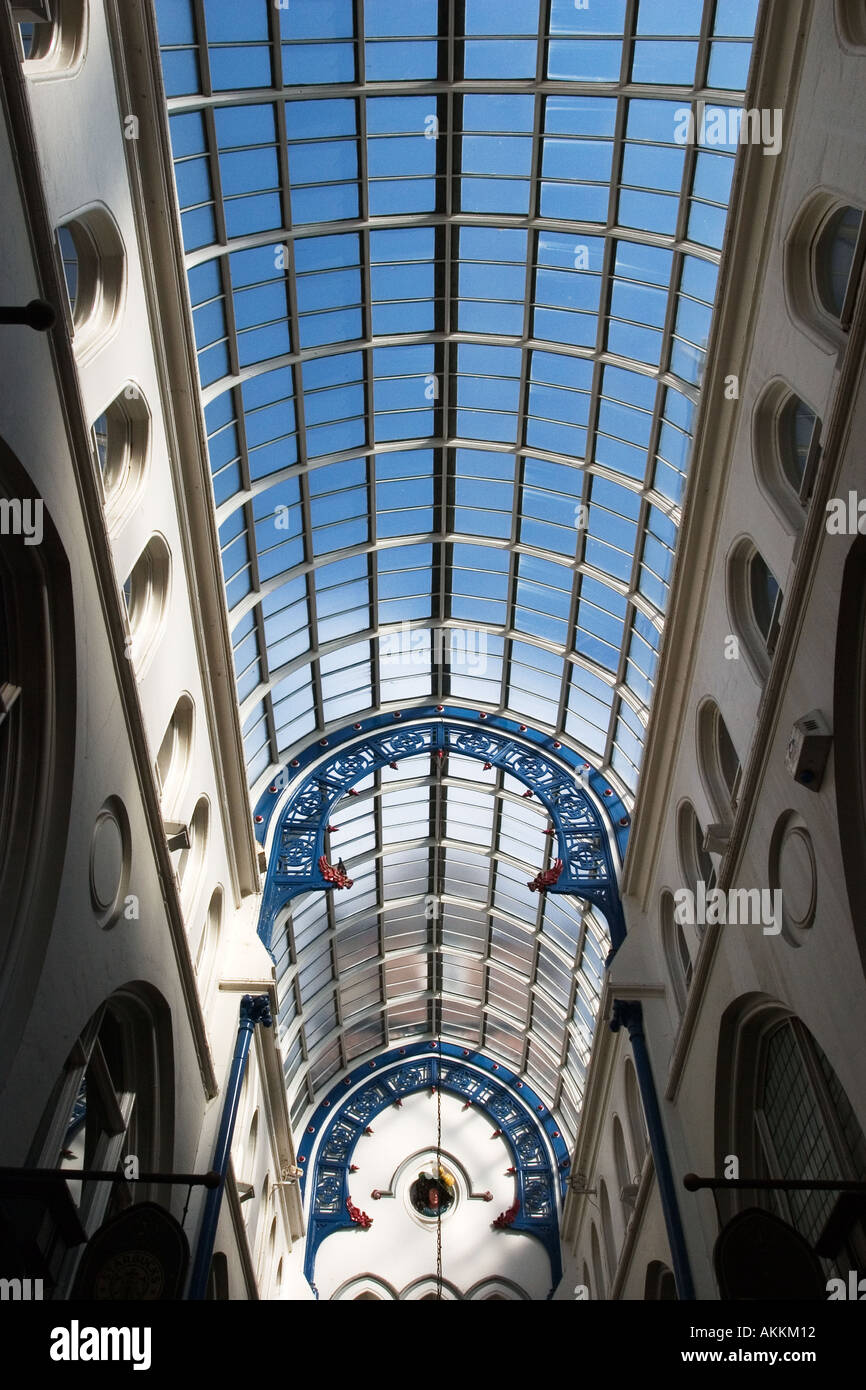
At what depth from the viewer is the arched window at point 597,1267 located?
1163 inches

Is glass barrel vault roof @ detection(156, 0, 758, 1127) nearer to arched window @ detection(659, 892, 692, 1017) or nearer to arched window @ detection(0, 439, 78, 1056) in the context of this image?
arched window @ detection(659, 892, 692, 1017)

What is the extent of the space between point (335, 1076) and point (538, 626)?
71.6 ft

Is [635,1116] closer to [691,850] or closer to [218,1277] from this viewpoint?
[691,850]

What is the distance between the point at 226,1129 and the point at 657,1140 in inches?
328

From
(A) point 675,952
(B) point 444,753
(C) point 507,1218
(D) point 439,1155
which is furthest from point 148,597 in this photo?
(C) point 507,1218

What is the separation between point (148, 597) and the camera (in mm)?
18078

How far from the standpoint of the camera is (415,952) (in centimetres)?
4078

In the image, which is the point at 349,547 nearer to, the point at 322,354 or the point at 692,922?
the point at 322,354

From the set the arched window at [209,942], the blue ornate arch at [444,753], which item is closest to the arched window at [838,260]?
the blue ornate arch at [444,753]

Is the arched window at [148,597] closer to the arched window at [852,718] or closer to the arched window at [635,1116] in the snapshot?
the arched window at [852,718]

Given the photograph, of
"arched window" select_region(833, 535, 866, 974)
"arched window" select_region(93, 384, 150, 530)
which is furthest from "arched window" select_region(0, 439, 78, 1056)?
"arched window" select_region(833, 535, 866, 974)

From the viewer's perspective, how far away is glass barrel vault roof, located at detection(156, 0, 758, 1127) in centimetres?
1875

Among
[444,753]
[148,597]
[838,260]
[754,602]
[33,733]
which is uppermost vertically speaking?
[444,753]
